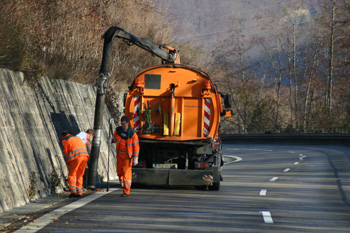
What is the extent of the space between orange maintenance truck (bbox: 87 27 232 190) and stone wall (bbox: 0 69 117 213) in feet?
6.78

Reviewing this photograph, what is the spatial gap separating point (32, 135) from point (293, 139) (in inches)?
1709

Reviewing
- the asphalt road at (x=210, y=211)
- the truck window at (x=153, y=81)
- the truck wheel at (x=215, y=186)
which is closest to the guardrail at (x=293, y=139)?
the asphalt road at (x=210, y=211)

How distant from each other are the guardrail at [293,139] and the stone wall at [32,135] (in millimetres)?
34744

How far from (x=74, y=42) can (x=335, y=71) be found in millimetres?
57927

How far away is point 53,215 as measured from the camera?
10.0 metres

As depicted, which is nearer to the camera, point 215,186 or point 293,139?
point 215,186

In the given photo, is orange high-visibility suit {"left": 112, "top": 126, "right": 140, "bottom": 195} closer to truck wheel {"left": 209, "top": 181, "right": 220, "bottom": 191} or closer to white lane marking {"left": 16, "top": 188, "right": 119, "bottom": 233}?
white lane marking {"left": 16, "top": 188, "right": 119, "bottom": 233}

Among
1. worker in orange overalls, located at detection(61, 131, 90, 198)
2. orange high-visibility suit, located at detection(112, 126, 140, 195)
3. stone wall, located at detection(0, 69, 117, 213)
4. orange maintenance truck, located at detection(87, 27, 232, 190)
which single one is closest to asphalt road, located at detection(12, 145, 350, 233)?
worker in orange overalls, located at detection(61, 131, 90, 198)

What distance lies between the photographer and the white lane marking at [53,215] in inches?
341

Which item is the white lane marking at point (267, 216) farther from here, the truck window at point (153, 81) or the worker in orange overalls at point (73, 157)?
the truck window at point (153, 81)

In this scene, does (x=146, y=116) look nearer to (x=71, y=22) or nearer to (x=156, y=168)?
(x=156, y=168)

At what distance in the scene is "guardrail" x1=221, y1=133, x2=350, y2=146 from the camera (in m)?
49.2

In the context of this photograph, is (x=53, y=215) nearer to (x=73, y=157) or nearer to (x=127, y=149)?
(x=73, y=157)

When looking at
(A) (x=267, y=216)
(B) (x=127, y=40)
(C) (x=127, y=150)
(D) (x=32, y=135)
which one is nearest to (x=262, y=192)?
(C) (x=127, y=150)
